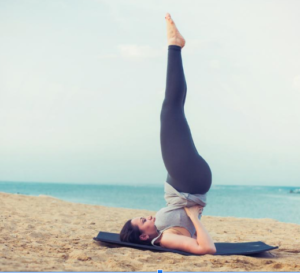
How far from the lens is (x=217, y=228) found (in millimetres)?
6098

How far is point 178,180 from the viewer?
125 inches

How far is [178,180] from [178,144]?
0.97 feet

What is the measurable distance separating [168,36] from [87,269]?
2037 millimetres

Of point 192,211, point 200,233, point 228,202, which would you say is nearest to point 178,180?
point 192,211

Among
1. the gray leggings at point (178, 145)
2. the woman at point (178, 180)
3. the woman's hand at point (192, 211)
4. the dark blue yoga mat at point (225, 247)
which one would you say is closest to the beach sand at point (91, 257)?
the dark blue yoga mat at point (225, 247)

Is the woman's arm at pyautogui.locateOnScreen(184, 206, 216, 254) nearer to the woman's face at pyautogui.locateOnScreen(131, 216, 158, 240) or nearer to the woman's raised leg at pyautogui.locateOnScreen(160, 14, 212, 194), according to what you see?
the woman's raised leg at pyautogui.locateOnScreen(160, 14, 212, 194)

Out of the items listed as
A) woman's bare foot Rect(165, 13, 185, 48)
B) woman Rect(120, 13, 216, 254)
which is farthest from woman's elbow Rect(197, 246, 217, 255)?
woman's bare foot Rect(165, 13, 185, 48)

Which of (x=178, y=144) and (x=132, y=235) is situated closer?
(x=178, y=144)

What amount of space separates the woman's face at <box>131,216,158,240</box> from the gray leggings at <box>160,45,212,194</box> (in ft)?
1.30

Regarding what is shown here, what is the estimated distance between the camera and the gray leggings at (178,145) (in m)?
3.14

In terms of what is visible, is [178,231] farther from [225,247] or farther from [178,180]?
[225,247]

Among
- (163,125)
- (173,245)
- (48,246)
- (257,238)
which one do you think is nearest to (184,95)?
(163,125)

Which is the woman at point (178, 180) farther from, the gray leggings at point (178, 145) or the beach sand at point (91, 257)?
the beach sand at point (91, 257)

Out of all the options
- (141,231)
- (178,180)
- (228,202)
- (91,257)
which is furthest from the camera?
(228,202)
